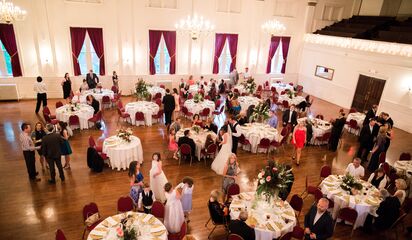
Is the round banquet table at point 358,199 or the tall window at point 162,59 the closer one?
the round banquet table at point 358,199

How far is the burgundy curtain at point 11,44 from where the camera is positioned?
41.1ft

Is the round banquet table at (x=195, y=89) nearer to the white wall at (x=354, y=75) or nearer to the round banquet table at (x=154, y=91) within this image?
the round banquet table at (x=154, y=91)

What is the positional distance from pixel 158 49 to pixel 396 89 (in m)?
12.6

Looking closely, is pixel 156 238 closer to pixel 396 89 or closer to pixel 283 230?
pixel 283 230

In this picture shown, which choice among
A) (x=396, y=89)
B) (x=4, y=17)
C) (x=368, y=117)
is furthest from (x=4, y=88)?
(x=396, y=89)

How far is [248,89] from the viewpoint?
15109 millimetres

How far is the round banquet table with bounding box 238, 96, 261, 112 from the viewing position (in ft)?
43.6

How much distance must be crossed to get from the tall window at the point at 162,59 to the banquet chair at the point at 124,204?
1151 cm

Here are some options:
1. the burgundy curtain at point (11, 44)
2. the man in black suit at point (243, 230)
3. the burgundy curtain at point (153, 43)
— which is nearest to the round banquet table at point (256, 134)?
the man in black suit at point (243, 230)

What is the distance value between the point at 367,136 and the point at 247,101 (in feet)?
18.5

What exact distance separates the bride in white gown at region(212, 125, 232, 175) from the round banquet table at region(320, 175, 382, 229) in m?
2.72

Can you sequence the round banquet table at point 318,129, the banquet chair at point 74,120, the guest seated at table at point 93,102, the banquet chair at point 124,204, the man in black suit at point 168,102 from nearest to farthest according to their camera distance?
1. the banquet chair at point 124,204
2. the banquet chair at point 74,120
3. the round banquet table at point 318,129
4. the man in black suit at point 168,102
5. the guest seated at table at point 93,102

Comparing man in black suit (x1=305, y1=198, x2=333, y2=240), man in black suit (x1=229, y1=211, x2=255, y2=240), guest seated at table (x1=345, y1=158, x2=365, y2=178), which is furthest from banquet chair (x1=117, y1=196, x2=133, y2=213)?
guest seated at table (x1=345, y1=158, x2=365, y2=178)

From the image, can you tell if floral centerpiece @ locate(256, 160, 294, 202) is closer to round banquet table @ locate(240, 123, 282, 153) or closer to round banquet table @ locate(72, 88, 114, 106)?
round banquet table @ locate(240, 123, 282, 153)
